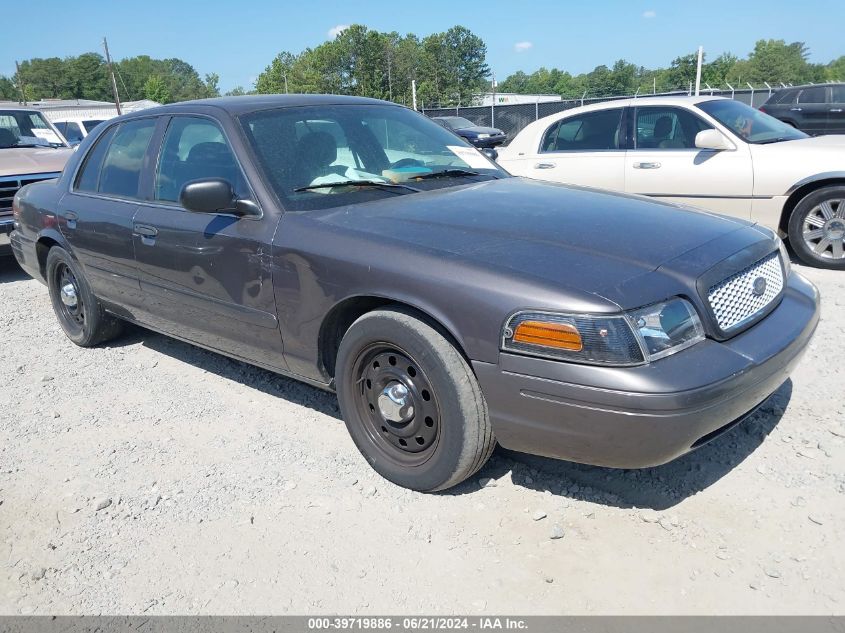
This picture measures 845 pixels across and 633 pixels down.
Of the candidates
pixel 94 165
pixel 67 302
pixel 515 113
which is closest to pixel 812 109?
pixel 94 165

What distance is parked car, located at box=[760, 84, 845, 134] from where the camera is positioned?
14109 millimetres

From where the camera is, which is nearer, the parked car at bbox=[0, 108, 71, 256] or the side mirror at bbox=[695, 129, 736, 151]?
the side mirror at bbox=[695, 129, 736, 151]

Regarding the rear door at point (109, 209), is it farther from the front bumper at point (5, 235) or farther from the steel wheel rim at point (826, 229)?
the steel wheel rim at point (826, 229)

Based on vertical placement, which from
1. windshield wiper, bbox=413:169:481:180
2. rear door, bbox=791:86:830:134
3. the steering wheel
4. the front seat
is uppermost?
the front seat

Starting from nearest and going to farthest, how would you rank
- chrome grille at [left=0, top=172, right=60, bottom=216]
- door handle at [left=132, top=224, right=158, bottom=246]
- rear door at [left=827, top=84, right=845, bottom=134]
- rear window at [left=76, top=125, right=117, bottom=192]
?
door handle at [left=132, top=224, right=158, bottom=246] → rear window at [left=76, top=125, right=117, bottom=192] → chrome grille at [left=0, top=172, right=60, bottom=216] → rear door at [left=827, top=84, right=845, bottom=134]

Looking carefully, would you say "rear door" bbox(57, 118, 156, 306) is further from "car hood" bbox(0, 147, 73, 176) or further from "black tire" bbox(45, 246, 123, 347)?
"car hood" bbox(0, 147, 73, 176)

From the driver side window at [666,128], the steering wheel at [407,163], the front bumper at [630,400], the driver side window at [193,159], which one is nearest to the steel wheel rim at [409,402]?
the front bumper at [630,400]

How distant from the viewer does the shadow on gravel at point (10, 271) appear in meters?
7.79

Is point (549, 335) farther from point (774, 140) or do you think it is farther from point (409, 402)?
point (774, 140)

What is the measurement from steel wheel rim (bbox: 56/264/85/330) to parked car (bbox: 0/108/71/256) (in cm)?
276

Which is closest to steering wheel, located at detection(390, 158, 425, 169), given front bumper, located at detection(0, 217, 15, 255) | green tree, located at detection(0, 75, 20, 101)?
front bumper, located at detection(0, 217, 15, 255)

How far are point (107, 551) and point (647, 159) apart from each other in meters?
5.89

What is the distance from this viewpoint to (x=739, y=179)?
638 cm

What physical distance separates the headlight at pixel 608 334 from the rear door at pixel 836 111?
549 inches
